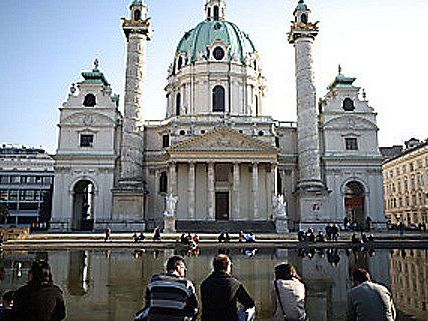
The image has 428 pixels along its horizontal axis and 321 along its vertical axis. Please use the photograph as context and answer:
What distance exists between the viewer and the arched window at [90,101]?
53.1 metres

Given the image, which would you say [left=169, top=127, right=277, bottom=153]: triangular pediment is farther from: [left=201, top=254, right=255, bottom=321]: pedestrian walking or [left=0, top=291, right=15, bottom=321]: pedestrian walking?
[left=201, top=254, right=255, bottom=321]: pedestrian walking

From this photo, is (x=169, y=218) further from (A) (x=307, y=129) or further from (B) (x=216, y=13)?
(B) (x=216, y=13)

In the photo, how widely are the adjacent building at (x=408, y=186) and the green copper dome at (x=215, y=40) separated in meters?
29.6

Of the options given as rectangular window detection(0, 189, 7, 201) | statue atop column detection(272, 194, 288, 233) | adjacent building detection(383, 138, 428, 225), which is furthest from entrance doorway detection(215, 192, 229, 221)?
rectangular window detection(0, 189, 7, 201)

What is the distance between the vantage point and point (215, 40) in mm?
59031

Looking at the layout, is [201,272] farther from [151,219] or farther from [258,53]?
[258,53]

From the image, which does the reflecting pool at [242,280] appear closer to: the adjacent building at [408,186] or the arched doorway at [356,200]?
the arched doorway at [356,200]

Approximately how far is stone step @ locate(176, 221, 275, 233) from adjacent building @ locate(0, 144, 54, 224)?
43.8 meters

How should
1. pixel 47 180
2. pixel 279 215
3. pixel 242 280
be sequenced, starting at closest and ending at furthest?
pixel 242 280
pixel 279 215
pixel 47 180

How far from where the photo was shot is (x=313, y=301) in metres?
10.4

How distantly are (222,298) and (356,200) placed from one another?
53.7m

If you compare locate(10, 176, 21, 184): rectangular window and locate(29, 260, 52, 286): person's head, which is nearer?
locate(29, 260, 52, 286): person's head

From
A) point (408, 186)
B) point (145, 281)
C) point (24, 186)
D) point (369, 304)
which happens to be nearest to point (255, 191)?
point (408, 186)

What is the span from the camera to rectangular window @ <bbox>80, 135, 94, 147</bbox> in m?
51.8
